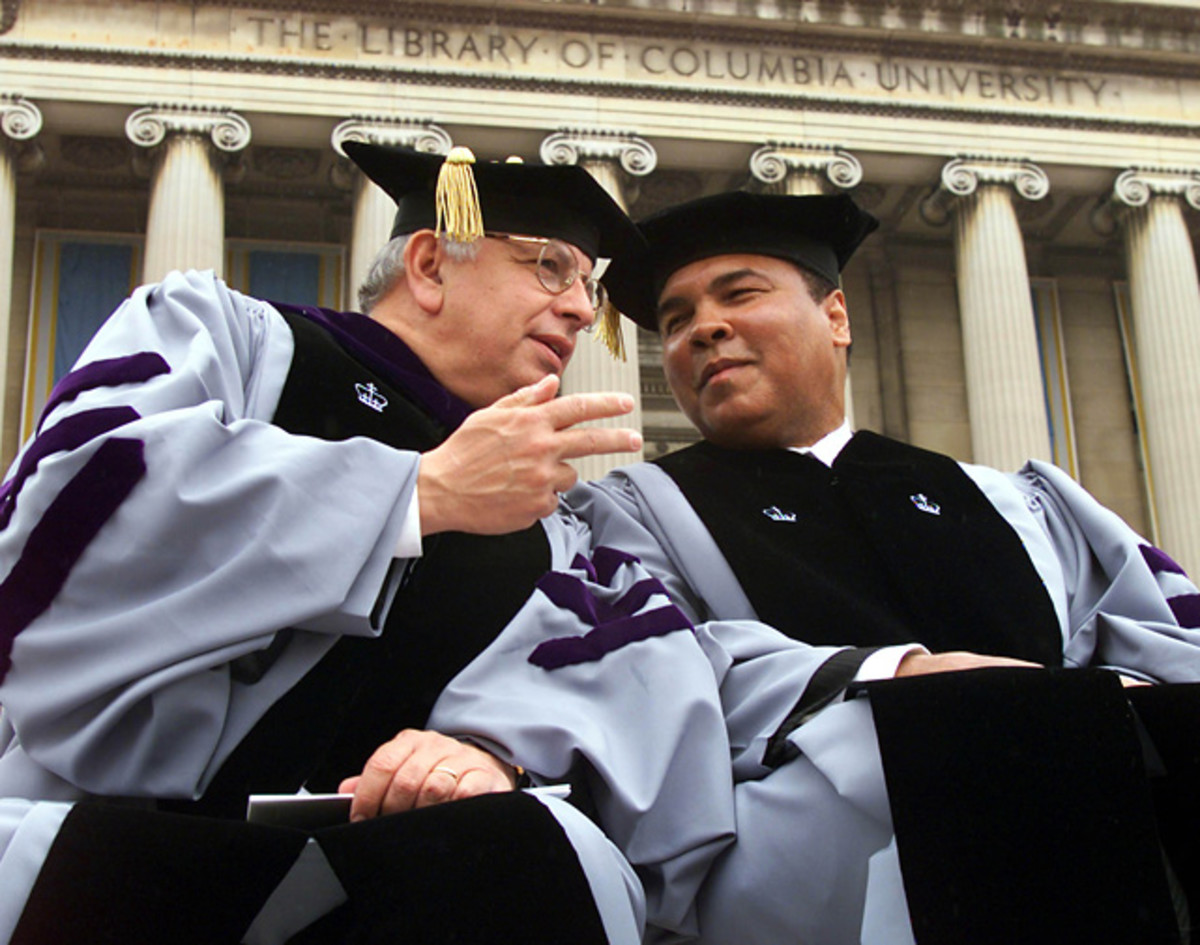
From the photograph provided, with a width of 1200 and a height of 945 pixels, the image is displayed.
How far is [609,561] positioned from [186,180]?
46.6 feet

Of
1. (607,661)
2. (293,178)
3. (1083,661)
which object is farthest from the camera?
(293,178)

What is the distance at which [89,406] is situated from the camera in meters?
2.35

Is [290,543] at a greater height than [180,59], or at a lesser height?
lesser

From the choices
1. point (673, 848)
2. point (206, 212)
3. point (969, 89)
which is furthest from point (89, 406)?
point (969, 89)

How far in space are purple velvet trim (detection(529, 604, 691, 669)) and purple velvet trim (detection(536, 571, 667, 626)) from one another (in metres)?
0.11

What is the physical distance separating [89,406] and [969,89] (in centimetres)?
1786

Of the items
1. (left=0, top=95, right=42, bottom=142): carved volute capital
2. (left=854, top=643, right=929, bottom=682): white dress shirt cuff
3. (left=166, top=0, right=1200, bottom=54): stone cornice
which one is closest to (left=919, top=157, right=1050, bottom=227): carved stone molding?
(left=166, top=0, right=1200, bottom=54): stone cornice

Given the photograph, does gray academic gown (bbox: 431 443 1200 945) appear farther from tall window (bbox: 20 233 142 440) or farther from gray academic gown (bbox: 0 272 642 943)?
tall window (bbox: 20 233 142 440)

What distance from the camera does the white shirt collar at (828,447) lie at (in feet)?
12.5

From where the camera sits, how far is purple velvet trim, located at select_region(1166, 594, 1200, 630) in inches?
132

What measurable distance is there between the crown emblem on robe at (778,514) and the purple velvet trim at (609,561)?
21.0 inches

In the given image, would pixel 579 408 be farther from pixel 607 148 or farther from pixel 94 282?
pixel 94 282

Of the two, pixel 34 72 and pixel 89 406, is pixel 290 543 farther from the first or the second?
pixel 34 72

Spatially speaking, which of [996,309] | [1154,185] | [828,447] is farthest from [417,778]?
[1154,185]
